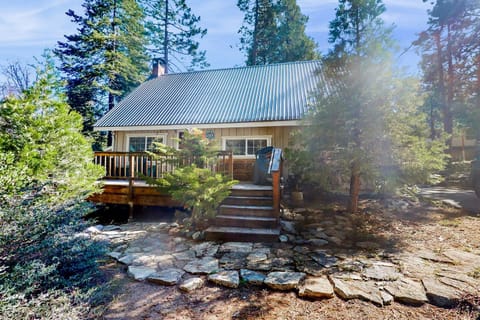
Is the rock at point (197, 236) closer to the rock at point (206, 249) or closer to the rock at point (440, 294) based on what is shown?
the rock at point (206, 249)

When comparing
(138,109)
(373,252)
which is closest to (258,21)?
(138,109)

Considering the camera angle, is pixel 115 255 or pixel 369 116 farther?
pixel 369 116

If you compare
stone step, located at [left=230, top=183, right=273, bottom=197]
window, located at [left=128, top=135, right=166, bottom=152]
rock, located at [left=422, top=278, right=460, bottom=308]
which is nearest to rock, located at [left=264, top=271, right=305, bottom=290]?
rock, located at [left=422, top=278, right=460, bottom=308]

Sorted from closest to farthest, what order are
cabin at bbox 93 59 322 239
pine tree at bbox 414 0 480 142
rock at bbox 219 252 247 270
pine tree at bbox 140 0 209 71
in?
rock at bbox 219 252 247 270
cabin at bbox 93 59 322 239
pine tree at bbox 414 0 480 142
pine tree at bbox 140 0 209 71

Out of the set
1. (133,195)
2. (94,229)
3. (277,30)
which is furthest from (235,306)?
(277,30)

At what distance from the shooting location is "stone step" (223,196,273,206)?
15.2ft

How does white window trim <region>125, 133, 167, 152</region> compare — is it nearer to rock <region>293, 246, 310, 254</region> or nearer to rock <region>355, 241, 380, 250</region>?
rock <region>293, 246, 310, 254</region>

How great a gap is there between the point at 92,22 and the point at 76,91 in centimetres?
454

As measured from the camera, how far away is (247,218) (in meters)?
4.28

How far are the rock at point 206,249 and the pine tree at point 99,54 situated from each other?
14072mm

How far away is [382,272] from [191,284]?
2.37 m

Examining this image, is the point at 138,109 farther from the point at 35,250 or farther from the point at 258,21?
the point at 258,21

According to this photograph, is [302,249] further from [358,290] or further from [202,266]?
[202,266]

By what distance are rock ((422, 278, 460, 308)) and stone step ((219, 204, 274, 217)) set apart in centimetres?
247
